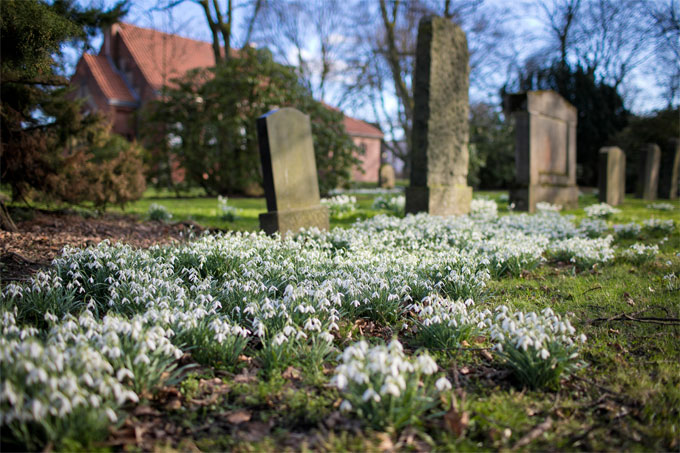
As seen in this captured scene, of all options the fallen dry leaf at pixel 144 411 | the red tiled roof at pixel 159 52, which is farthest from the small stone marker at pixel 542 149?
the red tiled roof at pixel 159 52

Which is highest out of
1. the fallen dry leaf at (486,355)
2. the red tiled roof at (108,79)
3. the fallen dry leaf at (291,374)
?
the red tiled roof at (108,79)

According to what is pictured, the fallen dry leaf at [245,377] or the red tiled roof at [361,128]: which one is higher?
the red tiled roof at [361,128]

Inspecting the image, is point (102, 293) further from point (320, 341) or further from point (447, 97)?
point (447, 97)

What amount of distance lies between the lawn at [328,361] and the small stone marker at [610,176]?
10.5 metres

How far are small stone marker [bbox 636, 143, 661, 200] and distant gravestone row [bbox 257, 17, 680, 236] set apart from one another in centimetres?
261

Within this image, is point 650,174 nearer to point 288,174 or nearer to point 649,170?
point 649,170

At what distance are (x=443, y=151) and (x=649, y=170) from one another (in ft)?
37.7

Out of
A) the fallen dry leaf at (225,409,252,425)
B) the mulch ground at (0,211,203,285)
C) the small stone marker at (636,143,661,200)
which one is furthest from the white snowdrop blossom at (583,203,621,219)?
the fallen dry leaf at (225,409,252,425)

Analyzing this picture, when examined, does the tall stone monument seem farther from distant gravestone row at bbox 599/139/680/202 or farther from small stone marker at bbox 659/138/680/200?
small stone marker at bbox 659/138/680/200

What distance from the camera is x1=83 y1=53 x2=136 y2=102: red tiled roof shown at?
26109 millimetres

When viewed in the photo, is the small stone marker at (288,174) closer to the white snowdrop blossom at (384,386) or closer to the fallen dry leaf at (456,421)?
the white snowdrop blossom at (384,386)

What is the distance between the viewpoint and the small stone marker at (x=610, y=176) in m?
13.9

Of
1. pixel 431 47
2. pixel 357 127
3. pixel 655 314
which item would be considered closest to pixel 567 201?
pixel 431 47

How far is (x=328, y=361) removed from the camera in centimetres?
289
